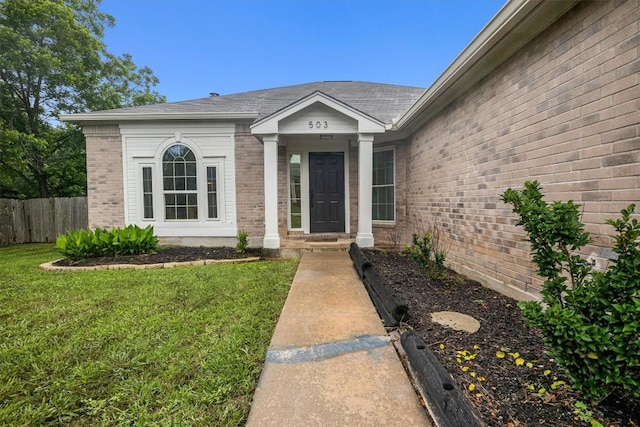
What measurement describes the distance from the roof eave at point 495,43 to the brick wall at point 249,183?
4.38m

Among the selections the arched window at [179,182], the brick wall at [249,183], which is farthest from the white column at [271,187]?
the arched window at [179,182]

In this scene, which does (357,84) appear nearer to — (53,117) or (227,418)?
(227,418)

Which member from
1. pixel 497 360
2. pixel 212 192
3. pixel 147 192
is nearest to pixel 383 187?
pixel 212 192

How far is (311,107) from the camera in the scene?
6.51 metres

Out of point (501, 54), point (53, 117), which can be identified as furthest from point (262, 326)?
point (53, 117)

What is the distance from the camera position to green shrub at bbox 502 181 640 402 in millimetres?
1362

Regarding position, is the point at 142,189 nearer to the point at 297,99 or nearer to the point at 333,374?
the point at 297,99

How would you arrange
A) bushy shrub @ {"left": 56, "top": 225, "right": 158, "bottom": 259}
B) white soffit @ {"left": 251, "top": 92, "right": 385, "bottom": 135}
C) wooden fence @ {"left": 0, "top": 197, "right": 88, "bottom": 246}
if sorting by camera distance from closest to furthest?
1. bushy shrub @ {"left": 56, "top": 225, "right": 158, "bottom": 259}
2. white soffit @ {"left": 251, "top": 92, "right": 385, "bottom": 135}
3. wooden fence @ {"left": 0, "top": 197, "right": 88, "bottom": 246}

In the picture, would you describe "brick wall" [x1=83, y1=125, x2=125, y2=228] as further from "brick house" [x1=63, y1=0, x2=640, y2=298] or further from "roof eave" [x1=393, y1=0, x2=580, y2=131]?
"roof eave" [x1=393, y1=0, x2=580, y2=131]

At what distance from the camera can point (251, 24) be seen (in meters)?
13.7

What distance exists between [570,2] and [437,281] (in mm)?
3325

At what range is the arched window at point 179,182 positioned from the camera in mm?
7719

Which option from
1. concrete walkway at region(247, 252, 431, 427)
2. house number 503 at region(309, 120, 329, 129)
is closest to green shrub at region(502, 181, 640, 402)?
concrete walkway at region(247, 252, 431, 427)

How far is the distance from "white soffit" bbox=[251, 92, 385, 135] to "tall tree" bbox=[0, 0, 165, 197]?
9.25 meters
